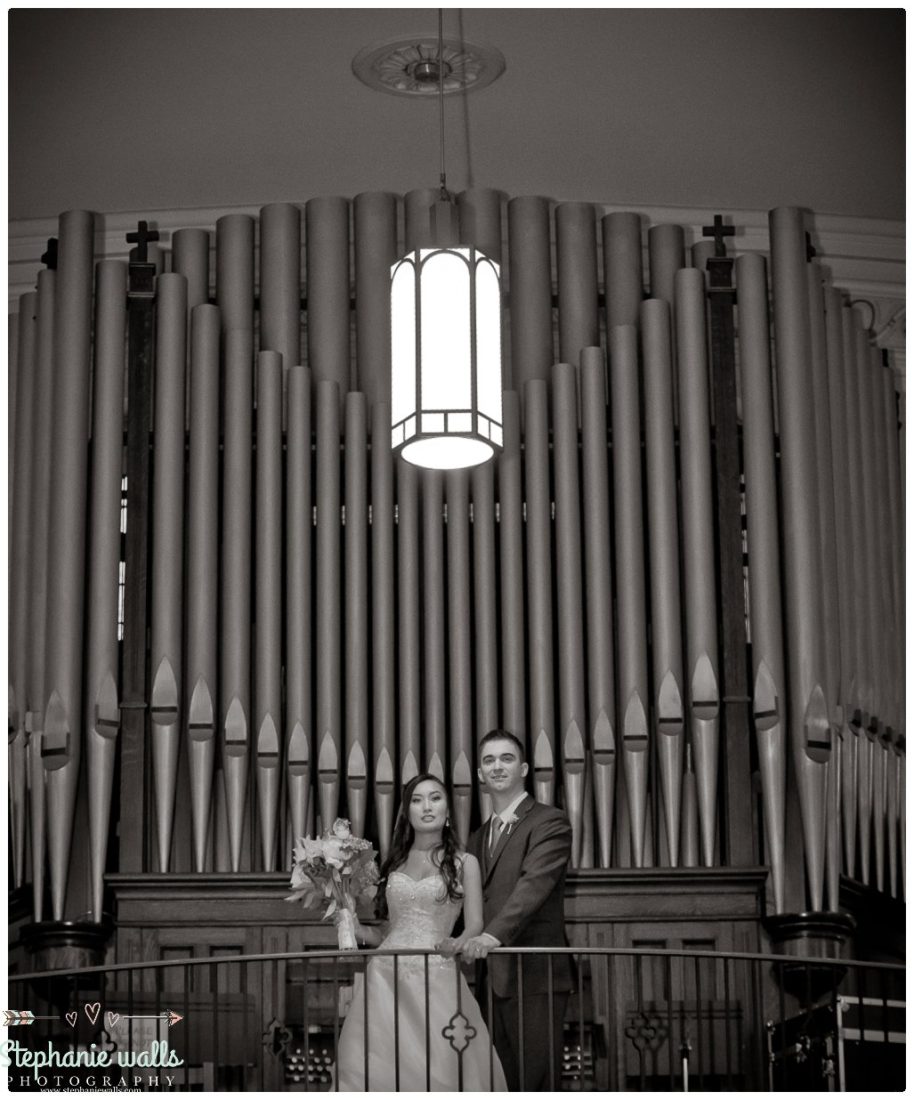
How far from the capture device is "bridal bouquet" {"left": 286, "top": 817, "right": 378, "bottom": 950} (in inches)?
335

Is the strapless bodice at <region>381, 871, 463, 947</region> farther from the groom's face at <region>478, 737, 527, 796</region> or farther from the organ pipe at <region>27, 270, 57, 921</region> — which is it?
the organ pipe at <region>27, 270, 57, 921</region>

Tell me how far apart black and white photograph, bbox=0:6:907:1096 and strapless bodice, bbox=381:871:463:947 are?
0.08ft

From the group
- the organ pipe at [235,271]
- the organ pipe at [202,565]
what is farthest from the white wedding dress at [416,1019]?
the organ pipe at [235,271]

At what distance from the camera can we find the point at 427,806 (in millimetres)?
8758

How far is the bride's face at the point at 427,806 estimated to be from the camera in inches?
345

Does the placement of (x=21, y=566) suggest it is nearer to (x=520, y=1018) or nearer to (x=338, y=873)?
(x=338, y=873)

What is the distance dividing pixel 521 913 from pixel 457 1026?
64 cm

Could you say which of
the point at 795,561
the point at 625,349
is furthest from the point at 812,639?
the point at 625,349

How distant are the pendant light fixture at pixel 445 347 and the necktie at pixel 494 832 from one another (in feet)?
6.92

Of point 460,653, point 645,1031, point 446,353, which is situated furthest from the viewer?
point 460,653

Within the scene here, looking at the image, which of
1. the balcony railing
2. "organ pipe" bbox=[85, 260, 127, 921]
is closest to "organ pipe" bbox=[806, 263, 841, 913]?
the balcony railing

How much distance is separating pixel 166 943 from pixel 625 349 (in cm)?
432

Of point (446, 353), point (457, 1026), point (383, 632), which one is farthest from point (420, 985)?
point (446, 353)

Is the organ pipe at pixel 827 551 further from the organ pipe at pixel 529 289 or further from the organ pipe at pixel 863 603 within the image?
the organ pipe at pixel 529 289
